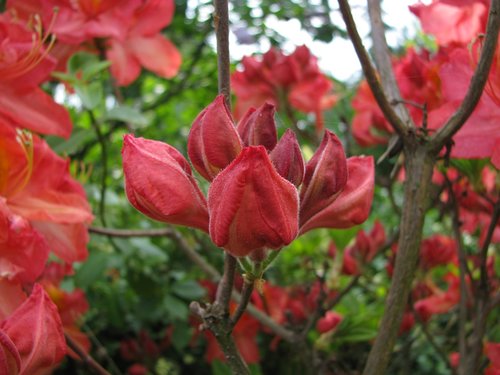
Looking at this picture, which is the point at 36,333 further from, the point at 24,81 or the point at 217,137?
the point at 24,81

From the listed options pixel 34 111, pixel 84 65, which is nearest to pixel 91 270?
pixel 84 65

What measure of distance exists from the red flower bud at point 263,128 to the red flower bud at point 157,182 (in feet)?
0.24

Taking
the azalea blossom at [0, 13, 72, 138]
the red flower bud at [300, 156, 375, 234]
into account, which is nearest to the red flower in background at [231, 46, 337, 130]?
the azalea blossom at [0, 13, 72, 138]

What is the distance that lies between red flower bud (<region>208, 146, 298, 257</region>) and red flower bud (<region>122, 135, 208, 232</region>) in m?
0.04

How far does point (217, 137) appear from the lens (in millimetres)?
646

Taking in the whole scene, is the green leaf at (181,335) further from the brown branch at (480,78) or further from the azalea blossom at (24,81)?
the brown branch at (480,78)

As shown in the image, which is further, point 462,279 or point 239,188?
point 462,279

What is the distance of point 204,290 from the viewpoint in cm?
162

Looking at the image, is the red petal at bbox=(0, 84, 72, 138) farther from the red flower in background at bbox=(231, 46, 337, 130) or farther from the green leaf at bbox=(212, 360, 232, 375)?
the red flower in background at bbox=(231, 46, 337, 130)

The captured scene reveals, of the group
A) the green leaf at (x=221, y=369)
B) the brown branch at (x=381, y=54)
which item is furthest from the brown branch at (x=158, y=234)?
the brown branch at (x=381, y=54)

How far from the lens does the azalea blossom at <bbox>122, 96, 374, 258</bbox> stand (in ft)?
1.94

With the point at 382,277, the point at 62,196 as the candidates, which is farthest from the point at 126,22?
the point at 382,277

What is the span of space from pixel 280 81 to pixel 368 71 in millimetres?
891

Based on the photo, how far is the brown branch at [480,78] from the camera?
746mm
